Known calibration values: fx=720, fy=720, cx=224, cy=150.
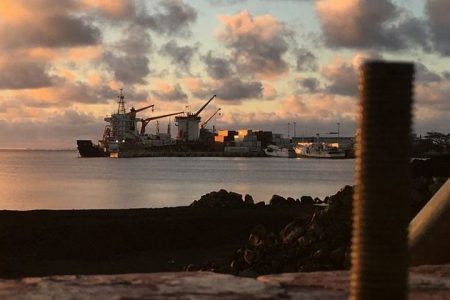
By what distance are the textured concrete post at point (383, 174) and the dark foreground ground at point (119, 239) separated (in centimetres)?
1124

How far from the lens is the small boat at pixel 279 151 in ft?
538

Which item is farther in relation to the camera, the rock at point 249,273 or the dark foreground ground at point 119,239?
the dark foreground ground at point 119,239

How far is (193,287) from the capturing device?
356cm

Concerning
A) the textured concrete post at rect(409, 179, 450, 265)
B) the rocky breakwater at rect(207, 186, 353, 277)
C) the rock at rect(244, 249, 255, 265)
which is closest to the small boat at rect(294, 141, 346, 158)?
the rocky breakwater at rect(207, 186, 353, 277)

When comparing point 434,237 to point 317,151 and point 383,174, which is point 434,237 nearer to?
point 383,174

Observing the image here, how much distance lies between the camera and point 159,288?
3.54m

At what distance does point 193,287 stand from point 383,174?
182cm

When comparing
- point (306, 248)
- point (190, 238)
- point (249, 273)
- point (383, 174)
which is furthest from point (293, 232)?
point (383, 174)

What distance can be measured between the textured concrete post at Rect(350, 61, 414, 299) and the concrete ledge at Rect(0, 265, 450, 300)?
1.50 m

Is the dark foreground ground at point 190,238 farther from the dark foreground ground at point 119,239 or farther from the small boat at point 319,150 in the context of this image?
the small boat at point 319,150

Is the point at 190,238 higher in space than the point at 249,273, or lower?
lower

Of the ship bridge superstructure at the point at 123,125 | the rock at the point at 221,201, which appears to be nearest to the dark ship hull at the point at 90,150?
the ship bridge superstructure at the point at 123,125

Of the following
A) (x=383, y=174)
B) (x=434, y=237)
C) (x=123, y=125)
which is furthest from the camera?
(x=123, y=125)

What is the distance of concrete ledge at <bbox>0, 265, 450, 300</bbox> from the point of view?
3404 millimetres
